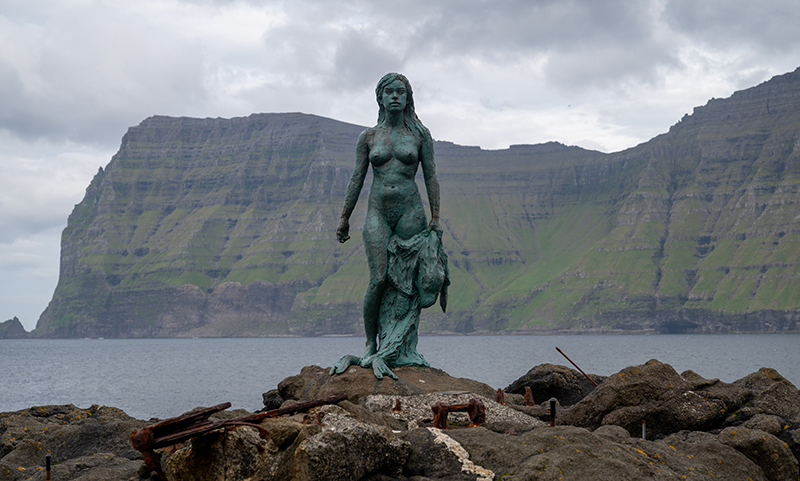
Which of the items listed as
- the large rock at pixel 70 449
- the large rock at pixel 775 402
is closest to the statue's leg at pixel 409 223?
the large rock at pixel 70 449

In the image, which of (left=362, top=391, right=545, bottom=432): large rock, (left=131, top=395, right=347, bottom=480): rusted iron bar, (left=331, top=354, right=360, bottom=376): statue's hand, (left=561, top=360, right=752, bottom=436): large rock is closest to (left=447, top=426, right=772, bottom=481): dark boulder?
(left=561, top=360, right=752, bottom=436): large rock

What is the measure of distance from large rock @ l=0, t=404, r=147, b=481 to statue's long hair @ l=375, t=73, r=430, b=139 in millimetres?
6642

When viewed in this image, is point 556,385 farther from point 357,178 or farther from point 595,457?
point 595,457

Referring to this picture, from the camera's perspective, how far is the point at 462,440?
7.90 meters

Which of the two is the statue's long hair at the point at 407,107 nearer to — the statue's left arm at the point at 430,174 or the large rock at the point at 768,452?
the statue's left arm at the point at 430,174

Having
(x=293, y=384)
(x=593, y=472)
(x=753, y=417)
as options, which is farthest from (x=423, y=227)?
(x=593, y=472)

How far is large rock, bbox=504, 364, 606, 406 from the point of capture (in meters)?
16.4

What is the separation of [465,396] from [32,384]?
7962 centimetres

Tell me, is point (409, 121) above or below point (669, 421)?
above

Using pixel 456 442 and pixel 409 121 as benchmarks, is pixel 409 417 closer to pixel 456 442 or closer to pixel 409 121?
pixel 456 442

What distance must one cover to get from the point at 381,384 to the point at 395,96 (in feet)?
16.3

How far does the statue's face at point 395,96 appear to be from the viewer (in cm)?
1375

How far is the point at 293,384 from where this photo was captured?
14.1 meters

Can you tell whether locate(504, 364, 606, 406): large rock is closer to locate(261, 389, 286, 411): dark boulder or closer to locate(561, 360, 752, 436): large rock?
locate(561, 360, 752, 436): large rock
